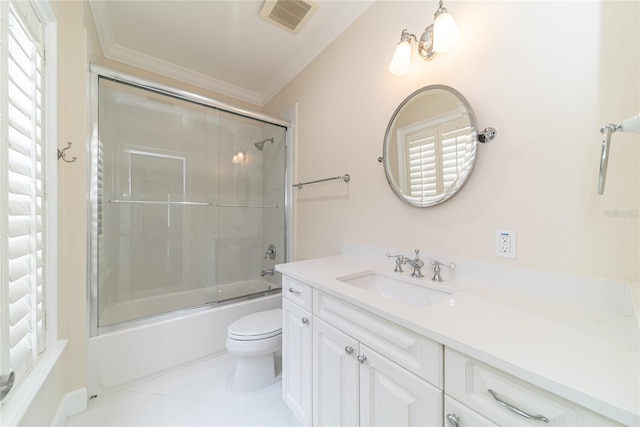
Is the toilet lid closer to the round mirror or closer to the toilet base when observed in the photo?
the toilet base

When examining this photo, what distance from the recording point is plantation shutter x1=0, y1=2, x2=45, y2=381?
79 centimetres

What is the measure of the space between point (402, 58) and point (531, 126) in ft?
2.27

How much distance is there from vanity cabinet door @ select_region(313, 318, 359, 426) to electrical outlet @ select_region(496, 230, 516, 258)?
Answer: 683 mm

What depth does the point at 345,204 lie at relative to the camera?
1.68 metres

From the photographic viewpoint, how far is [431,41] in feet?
3.83

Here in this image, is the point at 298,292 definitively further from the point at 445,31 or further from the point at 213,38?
the point at 213,38

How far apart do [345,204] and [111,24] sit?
7.36 ft

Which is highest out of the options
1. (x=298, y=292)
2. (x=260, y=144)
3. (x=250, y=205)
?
(x=260, y=144)

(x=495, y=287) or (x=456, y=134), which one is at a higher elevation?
(x=456, y=134)

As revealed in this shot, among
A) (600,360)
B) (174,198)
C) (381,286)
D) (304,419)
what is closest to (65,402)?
(304,419)

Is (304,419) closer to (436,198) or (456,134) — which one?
(436,198)

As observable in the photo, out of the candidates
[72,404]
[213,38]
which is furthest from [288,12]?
[72,404]

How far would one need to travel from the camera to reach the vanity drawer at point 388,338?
64 centimetres

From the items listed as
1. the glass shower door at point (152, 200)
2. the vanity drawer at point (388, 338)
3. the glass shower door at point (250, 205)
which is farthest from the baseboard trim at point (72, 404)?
the vanity drawer at point (388, 338)
